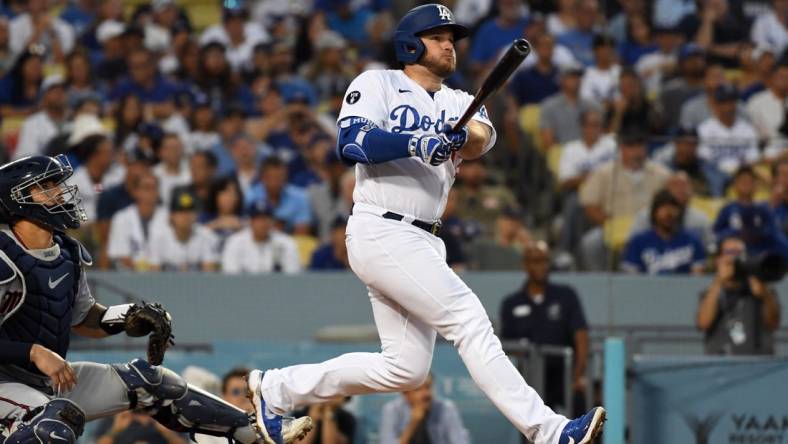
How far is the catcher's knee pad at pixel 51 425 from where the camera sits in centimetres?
570

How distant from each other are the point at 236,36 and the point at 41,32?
184 cm

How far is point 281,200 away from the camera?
1169 centimetres

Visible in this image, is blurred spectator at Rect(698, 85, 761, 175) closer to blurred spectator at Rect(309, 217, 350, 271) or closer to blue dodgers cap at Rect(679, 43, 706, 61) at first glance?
blue dodgers cap at Rect(679, 43, 706, 61)

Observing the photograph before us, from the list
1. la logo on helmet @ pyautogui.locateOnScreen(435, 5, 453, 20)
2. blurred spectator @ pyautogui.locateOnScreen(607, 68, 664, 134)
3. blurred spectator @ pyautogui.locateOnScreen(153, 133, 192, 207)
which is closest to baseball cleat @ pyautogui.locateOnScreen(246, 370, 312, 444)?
la logo on helmet @ pyautogui.locateOnScreen(435, 5, 453, 20)

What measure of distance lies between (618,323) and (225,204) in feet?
10.6

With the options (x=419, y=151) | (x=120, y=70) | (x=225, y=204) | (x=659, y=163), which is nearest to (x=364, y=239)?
(x=419, y=151)

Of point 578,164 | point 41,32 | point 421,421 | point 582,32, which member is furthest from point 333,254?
point 41,32

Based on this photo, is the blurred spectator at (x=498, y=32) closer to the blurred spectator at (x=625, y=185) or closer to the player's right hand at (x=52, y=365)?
the blurred spectator at (x=625, y=185)

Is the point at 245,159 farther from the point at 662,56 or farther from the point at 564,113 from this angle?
the point at 662,56

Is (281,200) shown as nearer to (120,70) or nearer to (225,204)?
(225,204)

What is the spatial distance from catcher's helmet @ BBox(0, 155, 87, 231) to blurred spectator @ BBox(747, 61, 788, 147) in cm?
606

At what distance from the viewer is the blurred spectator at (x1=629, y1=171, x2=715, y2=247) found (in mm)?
10000

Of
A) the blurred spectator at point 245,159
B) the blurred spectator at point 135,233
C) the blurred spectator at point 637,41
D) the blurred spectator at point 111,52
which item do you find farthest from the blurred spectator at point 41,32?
the blurred spectator at point 637,41

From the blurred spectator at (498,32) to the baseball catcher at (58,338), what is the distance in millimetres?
7719
